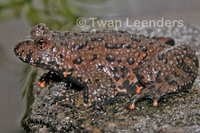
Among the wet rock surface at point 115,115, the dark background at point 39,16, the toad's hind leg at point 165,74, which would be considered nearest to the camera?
the wet rock surface at point 115,115

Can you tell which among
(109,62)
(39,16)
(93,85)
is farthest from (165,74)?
(39,16)

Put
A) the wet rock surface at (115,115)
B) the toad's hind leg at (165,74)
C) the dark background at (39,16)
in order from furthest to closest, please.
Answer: the dark background at (39,16) < the toad's hind leg at (165,74) < the wet rock surface at (115,115)

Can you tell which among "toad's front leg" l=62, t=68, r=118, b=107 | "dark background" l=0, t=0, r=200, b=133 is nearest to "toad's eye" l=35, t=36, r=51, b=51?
"toad's front leg" l=62, t=68, r=118, b=107

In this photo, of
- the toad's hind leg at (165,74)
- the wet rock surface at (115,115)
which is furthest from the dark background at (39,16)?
the toad's hind leg at (165,74)

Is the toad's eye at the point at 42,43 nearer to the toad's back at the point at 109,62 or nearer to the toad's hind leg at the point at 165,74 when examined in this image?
the toad's back at the point at 109,62

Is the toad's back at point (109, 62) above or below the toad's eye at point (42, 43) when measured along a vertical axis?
below

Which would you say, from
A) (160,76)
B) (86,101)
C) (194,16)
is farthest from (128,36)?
(194,16)

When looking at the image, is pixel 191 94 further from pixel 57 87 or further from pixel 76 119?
pixel 57 87
